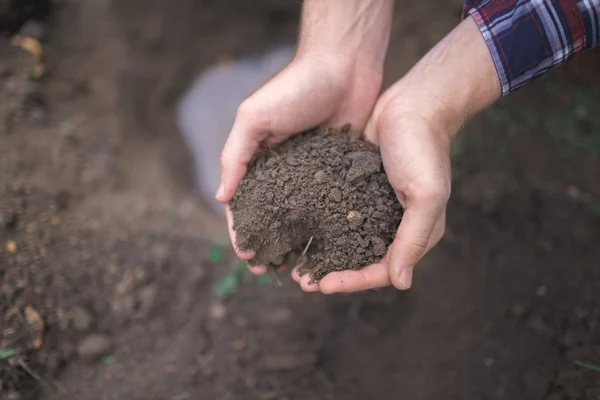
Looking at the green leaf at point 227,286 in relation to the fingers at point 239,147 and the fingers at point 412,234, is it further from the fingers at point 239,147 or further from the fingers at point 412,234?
the fingers at point 412,234

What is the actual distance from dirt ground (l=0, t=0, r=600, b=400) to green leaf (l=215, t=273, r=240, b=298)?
0.03m

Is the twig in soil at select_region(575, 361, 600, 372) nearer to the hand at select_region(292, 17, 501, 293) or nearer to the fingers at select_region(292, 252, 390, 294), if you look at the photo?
the hand at select_region(292, 17, 501, 293)

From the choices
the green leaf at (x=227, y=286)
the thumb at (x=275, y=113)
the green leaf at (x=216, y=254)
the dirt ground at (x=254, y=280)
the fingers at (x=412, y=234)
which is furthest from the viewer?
the green leaf at (x=216, y=254)

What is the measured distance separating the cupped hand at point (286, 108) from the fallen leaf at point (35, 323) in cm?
89

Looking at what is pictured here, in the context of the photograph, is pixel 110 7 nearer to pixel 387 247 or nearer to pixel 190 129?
pixel 190 129

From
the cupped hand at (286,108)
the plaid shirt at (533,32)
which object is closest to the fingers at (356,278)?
the cupped hand at (286,108)

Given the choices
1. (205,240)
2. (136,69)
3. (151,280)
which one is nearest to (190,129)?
(136,69)

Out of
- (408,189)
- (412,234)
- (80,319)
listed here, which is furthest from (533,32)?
(80,319)

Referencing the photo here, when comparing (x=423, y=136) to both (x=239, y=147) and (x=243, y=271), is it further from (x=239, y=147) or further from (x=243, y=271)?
(x=243, y=271)

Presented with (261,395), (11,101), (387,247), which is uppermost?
(11,101)

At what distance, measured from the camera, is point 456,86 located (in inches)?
69.7

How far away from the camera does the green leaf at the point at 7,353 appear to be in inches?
73.7

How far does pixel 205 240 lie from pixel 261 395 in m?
0.88

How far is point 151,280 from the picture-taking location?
91.0 inches
